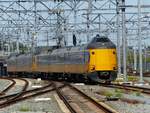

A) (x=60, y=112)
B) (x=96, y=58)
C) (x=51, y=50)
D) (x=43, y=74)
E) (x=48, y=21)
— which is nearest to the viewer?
(x=60, y=112)

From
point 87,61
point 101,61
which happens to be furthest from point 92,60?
point 101,61

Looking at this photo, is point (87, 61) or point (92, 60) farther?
point (87, 61)

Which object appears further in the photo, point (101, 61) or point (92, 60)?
point (101, 61)

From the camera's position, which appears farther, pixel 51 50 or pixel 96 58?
pixel 51 50

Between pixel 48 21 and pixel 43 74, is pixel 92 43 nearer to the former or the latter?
pixel 43 74

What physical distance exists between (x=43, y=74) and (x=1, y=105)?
3369cm

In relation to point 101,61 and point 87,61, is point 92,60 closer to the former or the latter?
point 87,61

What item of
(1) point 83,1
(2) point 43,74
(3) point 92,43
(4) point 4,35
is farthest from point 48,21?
(3) point 92,43

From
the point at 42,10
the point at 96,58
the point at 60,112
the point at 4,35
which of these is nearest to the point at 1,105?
the point at 60,112

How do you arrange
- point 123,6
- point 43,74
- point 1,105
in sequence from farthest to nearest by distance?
→ point 43,74 → point 123,6 → point 1,105

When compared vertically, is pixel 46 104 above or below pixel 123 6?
below

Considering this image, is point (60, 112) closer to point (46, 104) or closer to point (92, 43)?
point (46, 104)

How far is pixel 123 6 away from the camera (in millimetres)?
35406

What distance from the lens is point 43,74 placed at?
51438 mm
